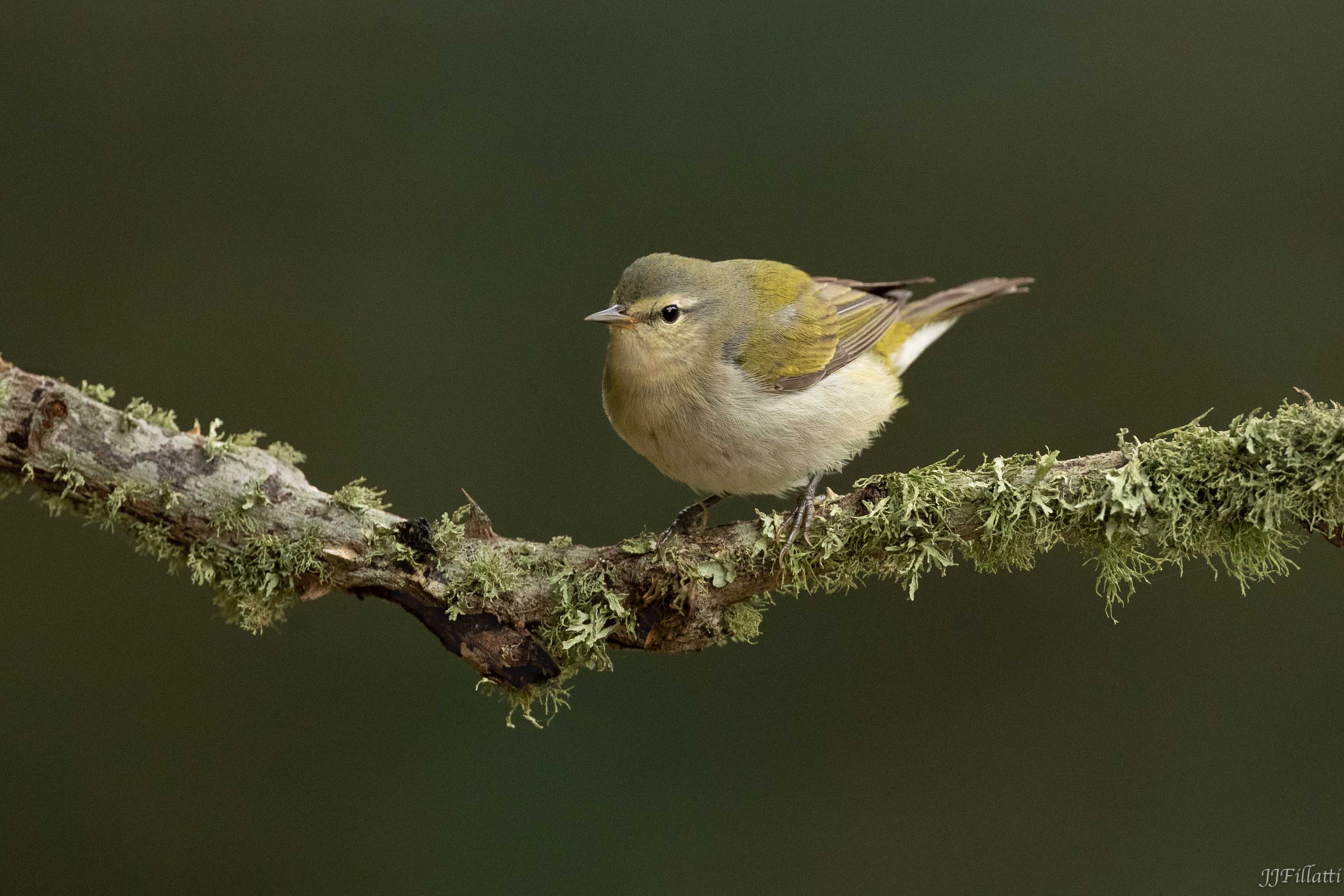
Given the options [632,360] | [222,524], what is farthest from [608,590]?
[222,524]

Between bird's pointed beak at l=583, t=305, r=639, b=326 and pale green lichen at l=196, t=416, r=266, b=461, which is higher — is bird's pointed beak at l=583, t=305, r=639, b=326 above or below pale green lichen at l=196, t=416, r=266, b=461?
above

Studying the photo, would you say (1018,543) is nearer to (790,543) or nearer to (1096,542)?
(1096,542)

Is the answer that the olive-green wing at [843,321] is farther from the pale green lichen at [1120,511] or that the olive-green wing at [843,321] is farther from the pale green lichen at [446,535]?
the pale green lichen at [446,535]

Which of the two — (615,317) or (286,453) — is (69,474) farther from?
(615,317)

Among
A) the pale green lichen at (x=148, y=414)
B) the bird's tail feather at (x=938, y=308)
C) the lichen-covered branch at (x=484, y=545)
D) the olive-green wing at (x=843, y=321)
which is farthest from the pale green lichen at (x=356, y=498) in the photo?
the bird's tail feather at (x=938, y=308)

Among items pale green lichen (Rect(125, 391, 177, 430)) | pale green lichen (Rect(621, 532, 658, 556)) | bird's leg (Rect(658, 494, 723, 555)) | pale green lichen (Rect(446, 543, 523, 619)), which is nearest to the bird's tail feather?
bird's leg (Rect(658, 494, 723, 555))

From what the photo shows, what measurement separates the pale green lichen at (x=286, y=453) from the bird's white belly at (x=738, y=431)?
101 cm

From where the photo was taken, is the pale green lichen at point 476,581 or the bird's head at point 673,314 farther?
the bird's head at point 673,314

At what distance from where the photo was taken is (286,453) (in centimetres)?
303

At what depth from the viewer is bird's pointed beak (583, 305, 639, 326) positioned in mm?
3166

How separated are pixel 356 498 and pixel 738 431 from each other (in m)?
1.17

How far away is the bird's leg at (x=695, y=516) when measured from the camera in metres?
3.27

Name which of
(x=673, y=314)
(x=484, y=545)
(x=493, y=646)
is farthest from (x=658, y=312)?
(x=493, y=646)

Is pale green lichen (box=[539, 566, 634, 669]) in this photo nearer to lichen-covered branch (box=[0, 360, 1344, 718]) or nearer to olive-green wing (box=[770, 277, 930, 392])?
lichen-covered branch (box=[0, 360, 1344, 718])
